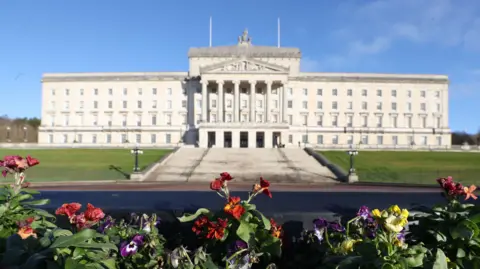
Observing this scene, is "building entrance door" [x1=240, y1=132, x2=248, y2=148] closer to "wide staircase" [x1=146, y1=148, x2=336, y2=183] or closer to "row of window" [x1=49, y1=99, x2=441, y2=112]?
"row of window" [x1=49, y1=99, x2=441, y2=112]

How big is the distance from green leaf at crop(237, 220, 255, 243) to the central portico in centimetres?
6817

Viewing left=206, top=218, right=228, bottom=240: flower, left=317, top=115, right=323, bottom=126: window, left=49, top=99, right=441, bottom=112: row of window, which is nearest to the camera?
left=206, top=218, right=228, bottom=240: flower

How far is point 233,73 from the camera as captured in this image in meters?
76.6

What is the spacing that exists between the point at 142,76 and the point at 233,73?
23.3 metres

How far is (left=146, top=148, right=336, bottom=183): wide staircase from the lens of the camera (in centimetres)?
3388

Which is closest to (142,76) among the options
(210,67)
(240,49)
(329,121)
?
(210,67)

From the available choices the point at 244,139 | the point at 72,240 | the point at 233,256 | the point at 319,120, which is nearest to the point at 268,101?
the point at 244,139

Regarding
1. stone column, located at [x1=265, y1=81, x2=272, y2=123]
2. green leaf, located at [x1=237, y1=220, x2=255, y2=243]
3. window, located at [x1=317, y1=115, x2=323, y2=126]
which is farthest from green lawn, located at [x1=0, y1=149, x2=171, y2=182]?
window, located at [x1=317, y1=115, x2=323, y2=126]

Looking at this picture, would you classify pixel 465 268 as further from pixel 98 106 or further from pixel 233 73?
pixel 98 106

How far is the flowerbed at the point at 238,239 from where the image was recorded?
220 cm

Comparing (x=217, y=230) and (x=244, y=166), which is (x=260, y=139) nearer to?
(x=244, y=166)

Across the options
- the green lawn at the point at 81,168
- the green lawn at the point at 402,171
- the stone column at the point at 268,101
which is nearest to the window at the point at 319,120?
the stone column at the point at 268,101

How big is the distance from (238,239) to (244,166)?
39211mm

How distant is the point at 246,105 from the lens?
82500mm
